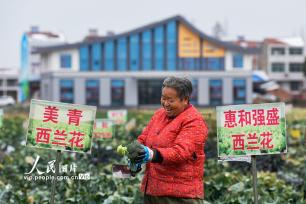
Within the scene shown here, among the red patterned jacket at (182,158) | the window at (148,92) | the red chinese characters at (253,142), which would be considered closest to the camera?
the red patterned jacket at (182,158)

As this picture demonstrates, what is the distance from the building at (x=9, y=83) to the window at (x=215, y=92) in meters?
38.6

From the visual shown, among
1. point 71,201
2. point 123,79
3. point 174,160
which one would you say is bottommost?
point 71,201

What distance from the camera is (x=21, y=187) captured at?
8.62m

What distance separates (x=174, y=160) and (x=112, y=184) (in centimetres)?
405

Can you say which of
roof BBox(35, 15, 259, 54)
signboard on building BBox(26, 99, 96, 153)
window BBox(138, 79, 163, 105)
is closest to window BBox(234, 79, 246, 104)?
roof BBox(35, 15, 259, 54)

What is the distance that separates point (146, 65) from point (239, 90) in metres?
6.42

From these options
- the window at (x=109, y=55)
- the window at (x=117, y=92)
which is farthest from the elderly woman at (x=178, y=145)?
the window at (x=109, y=55)

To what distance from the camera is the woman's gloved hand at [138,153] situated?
14.4 ft

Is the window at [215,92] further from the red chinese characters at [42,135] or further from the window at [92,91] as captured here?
the red chinese characters at [42,135]

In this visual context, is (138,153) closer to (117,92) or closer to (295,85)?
(117,92)

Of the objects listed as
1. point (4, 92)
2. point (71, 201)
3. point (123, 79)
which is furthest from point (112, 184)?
point (4, 92)

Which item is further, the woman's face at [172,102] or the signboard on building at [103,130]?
the signboard on building at [103,130]

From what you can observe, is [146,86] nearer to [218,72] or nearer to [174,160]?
[218,72]

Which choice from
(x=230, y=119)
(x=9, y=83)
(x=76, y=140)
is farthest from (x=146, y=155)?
(x=9, y=83)
